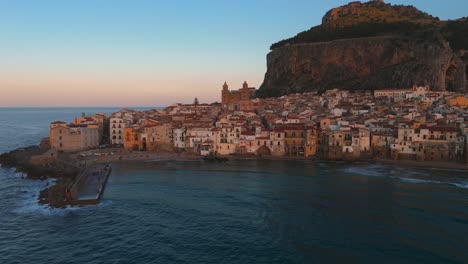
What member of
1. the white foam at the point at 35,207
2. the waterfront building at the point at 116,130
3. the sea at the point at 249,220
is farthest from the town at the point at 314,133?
the white foam at the point at 35,207

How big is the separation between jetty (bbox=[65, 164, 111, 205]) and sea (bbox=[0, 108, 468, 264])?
118 centimetres

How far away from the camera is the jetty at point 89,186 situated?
2910cm

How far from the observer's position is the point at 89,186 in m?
34.0

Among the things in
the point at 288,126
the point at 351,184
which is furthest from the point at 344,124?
the point at 351,184

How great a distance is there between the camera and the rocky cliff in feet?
267

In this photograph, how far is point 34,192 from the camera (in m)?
32.4

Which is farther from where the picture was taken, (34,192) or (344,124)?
(344,124)

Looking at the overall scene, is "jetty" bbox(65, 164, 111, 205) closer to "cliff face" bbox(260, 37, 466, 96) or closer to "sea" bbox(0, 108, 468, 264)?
"sea" bbox(0, 108, 468, 264)

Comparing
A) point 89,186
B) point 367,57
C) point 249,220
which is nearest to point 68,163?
point 89,186

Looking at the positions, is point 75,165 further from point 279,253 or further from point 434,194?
point 434,194

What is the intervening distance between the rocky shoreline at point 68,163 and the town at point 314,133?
1.43m

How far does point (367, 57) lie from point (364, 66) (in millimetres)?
2225

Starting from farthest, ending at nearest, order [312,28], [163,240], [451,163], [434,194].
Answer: [312,28]
[451,163]
[434,194]
[163,240]

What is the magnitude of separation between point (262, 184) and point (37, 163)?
26.9m
